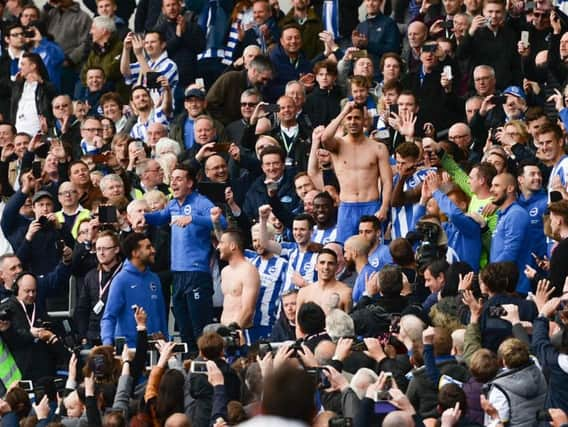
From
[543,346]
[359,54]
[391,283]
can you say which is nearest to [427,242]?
[391,283]

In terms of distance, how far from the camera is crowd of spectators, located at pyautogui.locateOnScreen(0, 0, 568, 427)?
12.9 m

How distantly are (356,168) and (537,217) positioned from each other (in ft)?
6.79

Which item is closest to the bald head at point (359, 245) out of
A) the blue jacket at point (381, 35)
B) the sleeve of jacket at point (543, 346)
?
the sleeve of jacket at point (543, 346)

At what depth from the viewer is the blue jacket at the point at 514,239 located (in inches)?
597

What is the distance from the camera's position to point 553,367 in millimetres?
12016

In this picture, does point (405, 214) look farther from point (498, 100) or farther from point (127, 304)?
point (127, 304)

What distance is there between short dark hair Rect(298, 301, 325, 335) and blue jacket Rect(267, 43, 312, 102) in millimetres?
6555

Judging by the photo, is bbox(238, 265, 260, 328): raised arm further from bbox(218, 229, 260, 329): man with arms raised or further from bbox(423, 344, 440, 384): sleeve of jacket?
bbox(423, 344, 440, 384): sleeve of jacket

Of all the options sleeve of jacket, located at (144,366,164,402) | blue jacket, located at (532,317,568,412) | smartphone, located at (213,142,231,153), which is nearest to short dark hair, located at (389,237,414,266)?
sleeve of jacket, located at (144,366,164,402)

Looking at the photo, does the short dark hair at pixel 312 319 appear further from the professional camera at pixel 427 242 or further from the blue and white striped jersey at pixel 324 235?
the blue and white striped jersey at pixel 324 235

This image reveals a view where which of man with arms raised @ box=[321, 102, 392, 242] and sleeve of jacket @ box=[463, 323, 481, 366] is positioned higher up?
man with arms raised @ box=[321, 102, 392, 242]

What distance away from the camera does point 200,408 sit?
43.0ft

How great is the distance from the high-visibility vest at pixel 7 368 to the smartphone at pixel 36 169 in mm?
2960

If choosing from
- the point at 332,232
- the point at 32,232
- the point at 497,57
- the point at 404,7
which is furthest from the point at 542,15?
the point at 32,232
